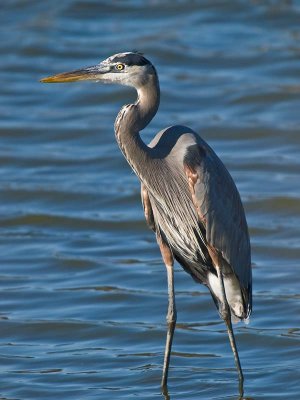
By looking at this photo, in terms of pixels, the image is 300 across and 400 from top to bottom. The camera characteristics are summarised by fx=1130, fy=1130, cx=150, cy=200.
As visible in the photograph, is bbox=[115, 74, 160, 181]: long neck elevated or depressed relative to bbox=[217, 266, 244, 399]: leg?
elevated

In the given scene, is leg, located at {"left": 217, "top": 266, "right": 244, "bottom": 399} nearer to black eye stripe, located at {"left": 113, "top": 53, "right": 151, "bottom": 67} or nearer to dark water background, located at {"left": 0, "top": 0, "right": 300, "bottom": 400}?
dark water background, located at {"left": 0, "top": 0, "right": 300, "bottom": 400}

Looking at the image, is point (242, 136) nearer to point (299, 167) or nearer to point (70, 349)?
point (299, 167)

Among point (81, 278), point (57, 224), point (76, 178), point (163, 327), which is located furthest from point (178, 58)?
point (163, 327)

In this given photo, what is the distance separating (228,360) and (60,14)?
1153cm

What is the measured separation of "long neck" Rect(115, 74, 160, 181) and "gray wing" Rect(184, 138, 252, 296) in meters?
0.30

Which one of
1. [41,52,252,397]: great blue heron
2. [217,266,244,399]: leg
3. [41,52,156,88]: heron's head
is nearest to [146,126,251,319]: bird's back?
[41,52,252,397]: great blue heron

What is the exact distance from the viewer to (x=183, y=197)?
721 cm

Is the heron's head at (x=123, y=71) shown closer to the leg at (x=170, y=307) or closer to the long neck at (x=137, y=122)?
the long neck at (x=137, y=122)

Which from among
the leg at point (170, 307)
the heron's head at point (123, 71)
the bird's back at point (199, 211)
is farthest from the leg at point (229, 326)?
the heron's head at point (123, 71)

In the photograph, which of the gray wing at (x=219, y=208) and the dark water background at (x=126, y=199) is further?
the dark water background at (x=126, y=199)

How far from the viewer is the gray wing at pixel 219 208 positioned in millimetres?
7004

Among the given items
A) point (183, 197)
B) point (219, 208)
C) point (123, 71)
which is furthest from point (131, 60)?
Answer: point (219, 208)

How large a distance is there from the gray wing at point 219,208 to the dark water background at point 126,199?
72 cm

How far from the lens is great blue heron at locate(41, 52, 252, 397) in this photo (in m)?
6.91
